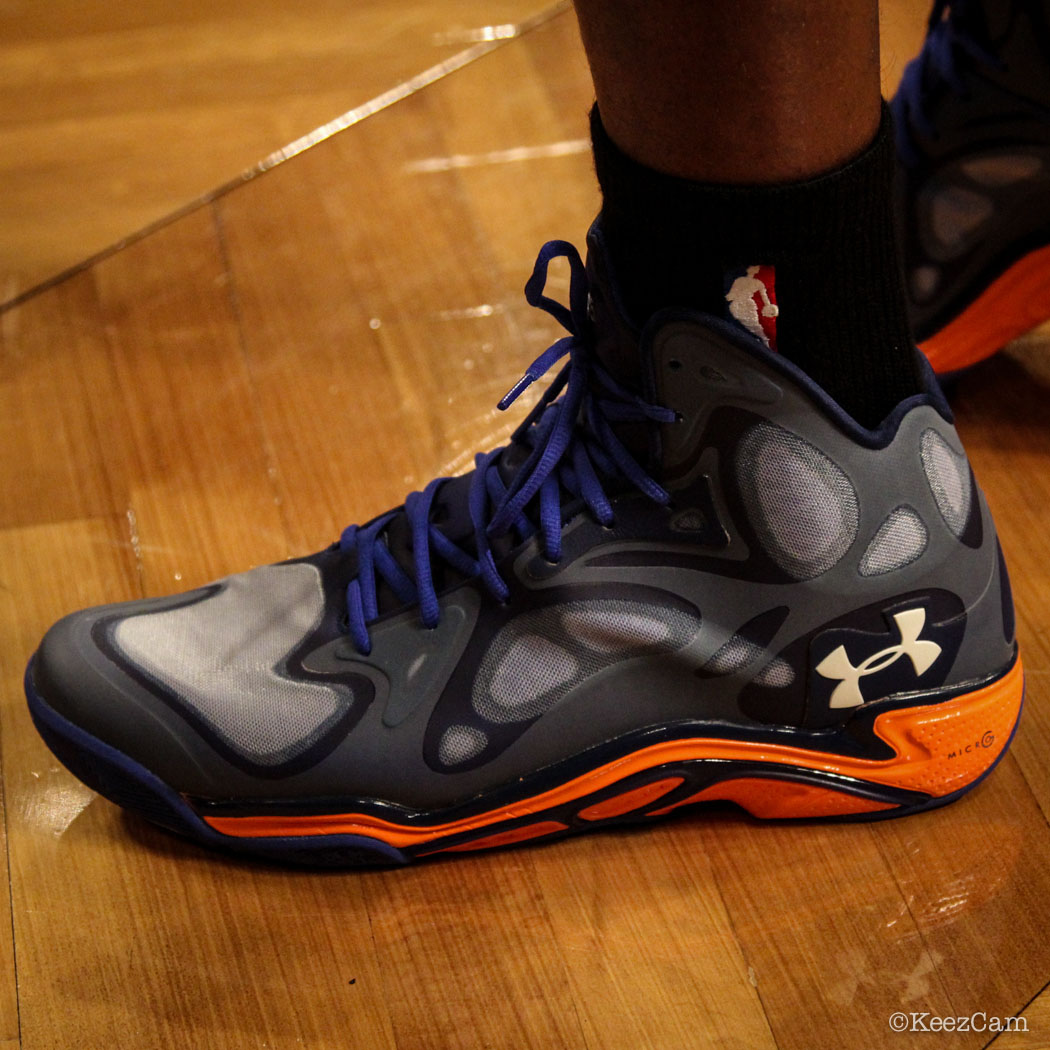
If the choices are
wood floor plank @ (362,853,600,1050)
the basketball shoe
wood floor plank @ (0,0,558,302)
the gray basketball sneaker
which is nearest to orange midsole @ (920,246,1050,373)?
the basketball shoe

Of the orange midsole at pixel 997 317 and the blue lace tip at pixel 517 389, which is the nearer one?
the blue lace tip at pixel 517 389

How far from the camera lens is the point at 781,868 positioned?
2.36ft

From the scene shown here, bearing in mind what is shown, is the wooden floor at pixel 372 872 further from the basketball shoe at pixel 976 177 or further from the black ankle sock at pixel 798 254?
the black ankle sock at pixel 798 254

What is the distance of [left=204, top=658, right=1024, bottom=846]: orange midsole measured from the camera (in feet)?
2.24

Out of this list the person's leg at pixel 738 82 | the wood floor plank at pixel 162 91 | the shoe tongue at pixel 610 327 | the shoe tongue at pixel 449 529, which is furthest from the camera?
the wood floor plank at pixel 162 91

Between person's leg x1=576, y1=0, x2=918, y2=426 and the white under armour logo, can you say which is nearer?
person's leg x1=576, y1=0, x2=918, y2=426

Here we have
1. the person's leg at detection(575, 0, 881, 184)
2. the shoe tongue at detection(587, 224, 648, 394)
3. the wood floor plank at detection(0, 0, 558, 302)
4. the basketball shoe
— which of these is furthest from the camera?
the wood floor plank at detection(0, 0, 558, 302)

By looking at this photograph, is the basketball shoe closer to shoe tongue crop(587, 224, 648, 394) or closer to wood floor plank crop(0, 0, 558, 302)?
shoe tongue crop(587, 224, 648, 394)

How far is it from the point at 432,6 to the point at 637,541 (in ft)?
3.77

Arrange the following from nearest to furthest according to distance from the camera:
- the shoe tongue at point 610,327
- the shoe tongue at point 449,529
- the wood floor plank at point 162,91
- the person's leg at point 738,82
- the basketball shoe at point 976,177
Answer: the person's leg at point 738,82 < the shoe tongue at point 610,327 < the shoe tongue at point 449,529 < the basketball shoe at point 976,177 < the wood floor plank at point 162,91

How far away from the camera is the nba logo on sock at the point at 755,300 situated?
0.55 m
